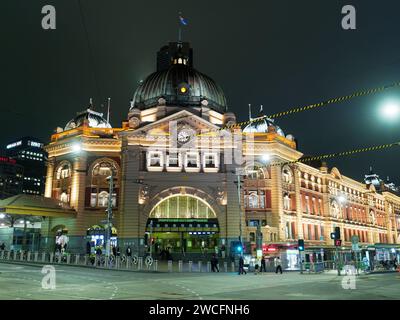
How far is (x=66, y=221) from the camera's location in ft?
209

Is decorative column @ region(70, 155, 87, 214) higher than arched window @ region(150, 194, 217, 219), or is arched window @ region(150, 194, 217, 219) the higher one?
decorative column @ region(70, 155, 87, 214)

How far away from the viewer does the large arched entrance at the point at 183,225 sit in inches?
2405

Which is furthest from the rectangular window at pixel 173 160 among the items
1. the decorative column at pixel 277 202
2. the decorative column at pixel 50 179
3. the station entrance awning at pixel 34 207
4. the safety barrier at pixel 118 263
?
the decorative column at pixel 50 179

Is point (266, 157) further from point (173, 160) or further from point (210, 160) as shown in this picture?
point (173, 160)

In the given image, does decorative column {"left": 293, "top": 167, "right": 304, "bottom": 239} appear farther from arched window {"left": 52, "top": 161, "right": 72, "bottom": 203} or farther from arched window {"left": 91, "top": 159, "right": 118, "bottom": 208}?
arched window {"left": 52, "top": 161, "right": 72, "bottom": 203}

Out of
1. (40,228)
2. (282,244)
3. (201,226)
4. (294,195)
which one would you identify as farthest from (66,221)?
(294,195)

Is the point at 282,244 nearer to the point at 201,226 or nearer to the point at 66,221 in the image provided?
the point at 201,226

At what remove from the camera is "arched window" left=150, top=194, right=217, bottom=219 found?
204 ft

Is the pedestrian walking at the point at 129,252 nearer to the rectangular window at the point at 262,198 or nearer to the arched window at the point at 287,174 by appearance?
the rectangular window at the point at 262,198

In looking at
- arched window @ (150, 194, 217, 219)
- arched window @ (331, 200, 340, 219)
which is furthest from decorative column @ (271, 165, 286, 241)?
arched window @ (331, 200, 340, 219)

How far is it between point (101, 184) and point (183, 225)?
46.9ft

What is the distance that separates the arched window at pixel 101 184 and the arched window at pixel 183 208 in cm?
761
